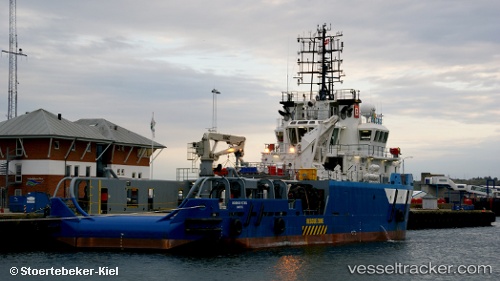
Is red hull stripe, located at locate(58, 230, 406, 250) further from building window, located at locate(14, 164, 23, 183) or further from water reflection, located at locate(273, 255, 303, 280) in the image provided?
building window, located at locate(14, 164, 23, 183)

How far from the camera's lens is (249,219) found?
3609 cm

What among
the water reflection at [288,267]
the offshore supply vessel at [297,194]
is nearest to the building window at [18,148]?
the offshore supply vessel at [297,194]

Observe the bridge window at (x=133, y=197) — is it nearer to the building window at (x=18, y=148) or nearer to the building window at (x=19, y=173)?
the building window at (x=19, y=173)

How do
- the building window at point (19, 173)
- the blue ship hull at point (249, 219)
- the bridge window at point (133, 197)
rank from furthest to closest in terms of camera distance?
the building window at point (19, 173), the bridge window at point (133, 197), the blue ship hull at point (249, 219)

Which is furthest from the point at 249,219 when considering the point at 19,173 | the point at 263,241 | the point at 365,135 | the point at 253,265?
the point at 19,173

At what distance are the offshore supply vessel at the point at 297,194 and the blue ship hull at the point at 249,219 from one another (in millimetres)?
46

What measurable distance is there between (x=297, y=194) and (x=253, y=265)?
892 centimetres

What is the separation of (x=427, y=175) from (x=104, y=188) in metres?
102

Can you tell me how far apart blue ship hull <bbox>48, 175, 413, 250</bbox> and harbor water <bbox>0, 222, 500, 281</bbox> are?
650mm

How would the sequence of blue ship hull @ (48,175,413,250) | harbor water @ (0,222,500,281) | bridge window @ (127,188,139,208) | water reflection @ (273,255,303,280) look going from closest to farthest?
harbor water @ (0,222,500,281), water reflection @ (273,255,303,280), blue ship hull @ (48,175,413,250), bridge window @ (127,188,139,208)

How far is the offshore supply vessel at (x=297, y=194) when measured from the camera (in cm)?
3422

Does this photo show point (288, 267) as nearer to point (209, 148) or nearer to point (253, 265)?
point (253, 265)

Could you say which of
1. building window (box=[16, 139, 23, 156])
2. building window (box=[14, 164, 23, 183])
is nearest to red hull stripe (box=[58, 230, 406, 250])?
building window (box=[14, 164, 23, 183])

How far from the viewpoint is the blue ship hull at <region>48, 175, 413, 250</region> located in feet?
111
